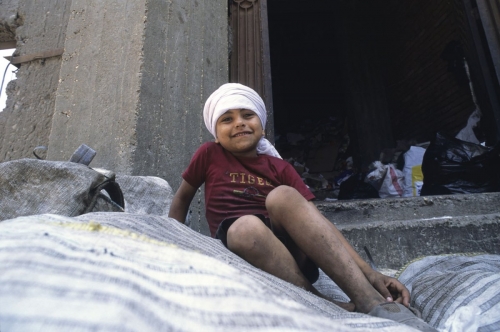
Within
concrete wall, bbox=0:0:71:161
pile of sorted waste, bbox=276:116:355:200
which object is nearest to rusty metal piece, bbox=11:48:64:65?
concrete wall, bbox=0:0:71:161

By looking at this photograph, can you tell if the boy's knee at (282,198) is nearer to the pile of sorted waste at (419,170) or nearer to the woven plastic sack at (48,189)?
the woven plastic sack at (48,189)

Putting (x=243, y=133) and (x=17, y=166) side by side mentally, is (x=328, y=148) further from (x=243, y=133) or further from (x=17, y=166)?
(x=17, y=166)

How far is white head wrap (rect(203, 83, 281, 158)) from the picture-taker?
1931mm

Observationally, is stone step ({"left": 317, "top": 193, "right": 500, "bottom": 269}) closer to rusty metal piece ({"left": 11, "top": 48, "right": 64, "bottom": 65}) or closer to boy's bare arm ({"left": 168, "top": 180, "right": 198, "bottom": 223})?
boy's bare arm ({"left": 168, "top": 180, "right": 198, "bottom": 223})

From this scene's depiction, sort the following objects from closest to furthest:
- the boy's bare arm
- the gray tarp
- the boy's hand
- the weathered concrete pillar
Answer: the gray tarp → the boy's hand → the boy's bare arm → the weathered concrete pillar

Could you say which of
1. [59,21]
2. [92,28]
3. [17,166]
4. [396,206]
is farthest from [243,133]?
[59,21]

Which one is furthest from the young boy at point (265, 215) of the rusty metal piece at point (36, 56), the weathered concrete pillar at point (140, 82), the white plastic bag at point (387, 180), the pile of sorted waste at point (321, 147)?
the pile of sorted waste at point (321, 147)

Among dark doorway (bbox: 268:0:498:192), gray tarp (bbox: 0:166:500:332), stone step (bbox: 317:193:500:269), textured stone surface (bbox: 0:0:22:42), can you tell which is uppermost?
dark doorway (bbox: 268:0:498:192)

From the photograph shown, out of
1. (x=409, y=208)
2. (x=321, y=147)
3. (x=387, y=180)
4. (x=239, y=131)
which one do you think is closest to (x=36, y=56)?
(x=239, y=131)

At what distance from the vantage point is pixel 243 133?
1.89m

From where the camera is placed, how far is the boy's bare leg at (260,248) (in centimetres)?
128

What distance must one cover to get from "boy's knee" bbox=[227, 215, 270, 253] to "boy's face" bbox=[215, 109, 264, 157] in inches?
25.3

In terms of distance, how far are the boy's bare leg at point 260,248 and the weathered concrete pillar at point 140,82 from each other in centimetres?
104

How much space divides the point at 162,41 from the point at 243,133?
1094mm
